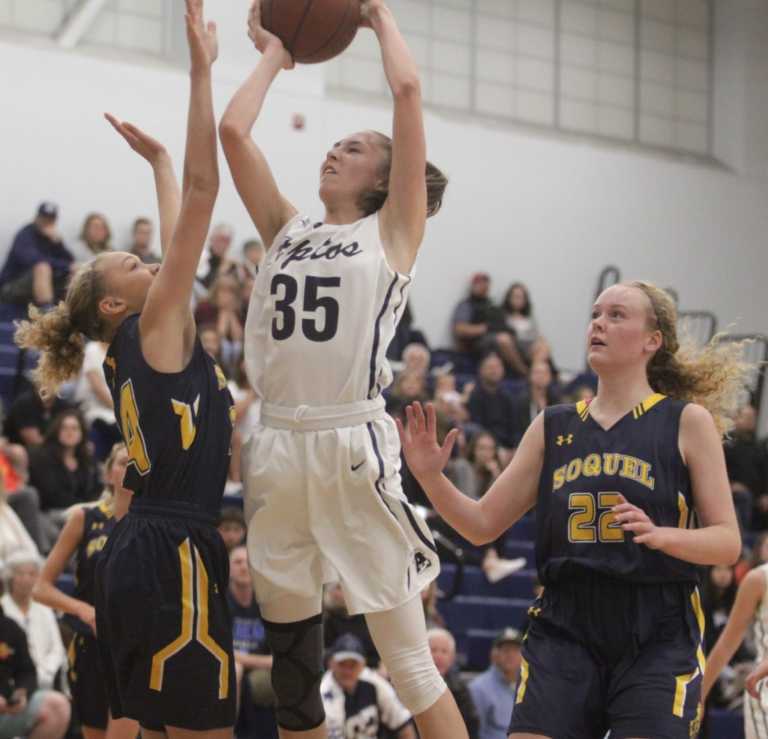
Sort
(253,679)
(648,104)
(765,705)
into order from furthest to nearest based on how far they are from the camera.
A: 1. (648,104)
2. (253,679)
3. (765,705)

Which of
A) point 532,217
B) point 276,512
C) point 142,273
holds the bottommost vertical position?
point 276,512

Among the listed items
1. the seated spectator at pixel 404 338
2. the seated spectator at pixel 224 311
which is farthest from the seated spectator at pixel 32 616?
the seated spectator at pixel 404 338

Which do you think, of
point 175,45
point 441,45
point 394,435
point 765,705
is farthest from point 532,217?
point 394,435

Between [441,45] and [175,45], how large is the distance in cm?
321

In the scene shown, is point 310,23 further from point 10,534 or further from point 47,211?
point 47,211

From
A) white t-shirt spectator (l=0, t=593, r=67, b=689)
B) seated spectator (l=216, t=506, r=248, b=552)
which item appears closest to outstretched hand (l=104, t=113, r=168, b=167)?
white t-shirt spectator (l=0, t=593, r=67, b=689)

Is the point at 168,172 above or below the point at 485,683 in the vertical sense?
above

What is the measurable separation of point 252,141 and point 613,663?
76.2 inches

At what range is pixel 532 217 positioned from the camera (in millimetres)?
16938

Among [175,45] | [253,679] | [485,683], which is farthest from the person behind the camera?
[175,45]

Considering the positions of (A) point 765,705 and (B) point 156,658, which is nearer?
(B) point 156,658

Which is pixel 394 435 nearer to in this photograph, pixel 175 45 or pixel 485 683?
pixel 485 683

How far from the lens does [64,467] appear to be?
1045 cm

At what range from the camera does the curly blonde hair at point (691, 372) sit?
15.5 ft
